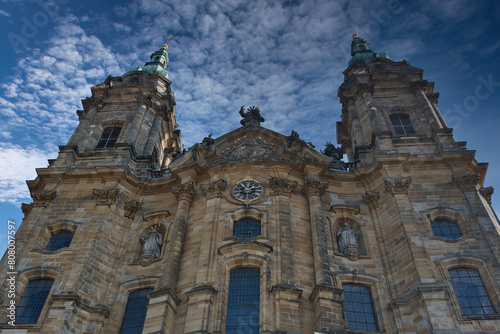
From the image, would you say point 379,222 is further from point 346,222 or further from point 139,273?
point 139,273

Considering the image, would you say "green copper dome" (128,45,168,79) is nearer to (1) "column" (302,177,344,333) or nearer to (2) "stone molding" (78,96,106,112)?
(2) "stone molding" (78,96,106,112)

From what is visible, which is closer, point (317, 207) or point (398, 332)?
point (398, 332)

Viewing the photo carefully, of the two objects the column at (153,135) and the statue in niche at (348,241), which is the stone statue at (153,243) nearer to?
the column at (153,135)

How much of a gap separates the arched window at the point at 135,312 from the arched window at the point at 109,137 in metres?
10.8

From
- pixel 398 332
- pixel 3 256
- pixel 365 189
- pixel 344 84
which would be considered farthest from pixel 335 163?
pixel 3 256

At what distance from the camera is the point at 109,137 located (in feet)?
91.4

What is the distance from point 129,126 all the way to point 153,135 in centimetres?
152

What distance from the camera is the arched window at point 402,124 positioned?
26.3 meters

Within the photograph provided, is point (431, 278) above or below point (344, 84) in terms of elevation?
below

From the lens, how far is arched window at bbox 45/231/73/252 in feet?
67.9

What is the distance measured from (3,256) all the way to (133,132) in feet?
33.1

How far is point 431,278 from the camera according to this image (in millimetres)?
17000

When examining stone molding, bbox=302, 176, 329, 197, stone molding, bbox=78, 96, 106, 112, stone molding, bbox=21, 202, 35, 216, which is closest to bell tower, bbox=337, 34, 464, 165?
stone molding, bbox=302, 176, 329, 197

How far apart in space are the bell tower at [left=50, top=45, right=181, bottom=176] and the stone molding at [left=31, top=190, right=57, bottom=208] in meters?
2.35
